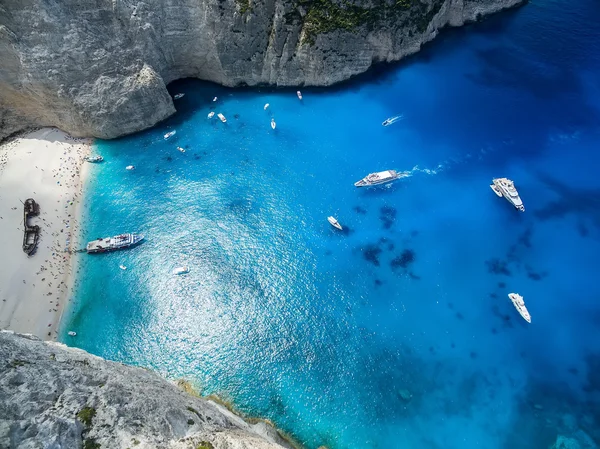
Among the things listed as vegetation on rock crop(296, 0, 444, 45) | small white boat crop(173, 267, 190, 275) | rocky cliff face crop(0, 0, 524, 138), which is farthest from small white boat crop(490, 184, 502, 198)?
small white boat crop(173, 267, 190, 275)

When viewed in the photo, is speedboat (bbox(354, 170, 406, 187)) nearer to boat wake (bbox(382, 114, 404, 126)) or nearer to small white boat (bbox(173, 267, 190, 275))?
boat wake (bbox(382, 114, 404, 126))

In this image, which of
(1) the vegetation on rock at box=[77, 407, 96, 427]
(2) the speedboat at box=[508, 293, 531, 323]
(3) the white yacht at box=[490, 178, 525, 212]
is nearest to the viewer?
(1) the vegetation on rock at box=[77, 407, 96, 427]

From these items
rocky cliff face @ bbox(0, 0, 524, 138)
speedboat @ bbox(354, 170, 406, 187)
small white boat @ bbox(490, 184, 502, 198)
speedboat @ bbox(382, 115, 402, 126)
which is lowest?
small white boat @ bbox(490, 184, 502, 198)

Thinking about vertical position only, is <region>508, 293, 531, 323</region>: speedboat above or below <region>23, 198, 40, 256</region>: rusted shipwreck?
below

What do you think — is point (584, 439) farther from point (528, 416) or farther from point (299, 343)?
point (299, 343)

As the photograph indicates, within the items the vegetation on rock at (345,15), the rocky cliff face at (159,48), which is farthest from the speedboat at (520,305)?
the vegetation on rock at (345,15)

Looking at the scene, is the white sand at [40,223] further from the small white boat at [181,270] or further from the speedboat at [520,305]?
the speedboat at [520,305]
